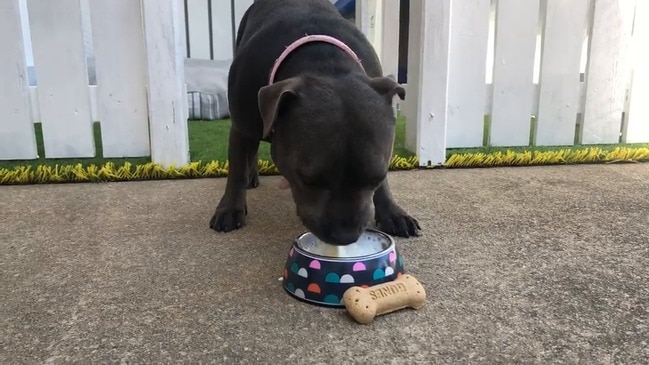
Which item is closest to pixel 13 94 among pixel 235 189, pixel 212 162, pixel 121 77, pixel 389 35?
pixel 121 77

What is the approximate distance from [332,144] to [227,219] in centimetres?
65

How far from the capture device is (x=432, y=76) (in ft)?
8.59

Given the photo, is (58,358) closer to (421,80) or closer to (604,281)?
(604,281)

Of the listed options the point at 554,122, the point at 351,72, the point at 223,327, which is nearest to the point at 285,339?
the point at 223,327

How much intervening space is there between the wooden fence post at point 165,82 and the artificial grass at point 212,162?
0.30 feet

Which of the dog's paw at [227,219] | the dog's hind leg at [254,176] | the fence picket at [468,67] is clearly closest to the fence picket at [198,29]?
the fence picket at [468,67]

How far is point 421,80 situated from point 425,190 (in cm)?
64

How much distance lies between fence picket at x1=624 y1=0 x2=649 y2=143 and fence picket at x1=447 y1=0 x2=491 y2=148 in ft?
2.53

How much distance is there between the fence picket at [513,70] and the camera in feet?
9.00

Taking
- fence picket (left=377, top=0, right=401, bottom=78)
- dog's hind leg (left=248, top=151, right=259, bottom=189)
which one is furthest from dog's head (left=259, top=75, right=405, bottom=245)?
fence picket (left=377, top=0, right=401, bottom=78)

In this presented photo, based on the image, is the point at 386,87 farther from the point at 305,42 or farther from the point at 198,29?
the point at 198,29

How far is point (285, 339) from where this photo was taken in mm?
1108

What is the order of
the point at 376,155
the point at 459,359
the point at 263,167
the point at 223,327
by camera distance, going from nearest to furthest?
the point at 459,359, the point at 223,327, the point at 376,155, the point at 263,167

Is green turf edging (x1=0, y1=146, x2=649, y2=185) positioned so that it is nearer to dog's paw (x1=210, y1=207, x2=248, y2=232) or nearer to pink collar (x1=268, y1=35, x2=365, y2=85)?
dog's paw (x1=210, y1=207, x2=248, y2=232)
